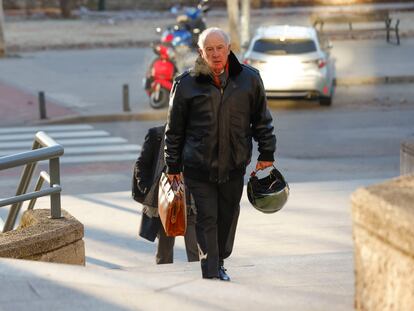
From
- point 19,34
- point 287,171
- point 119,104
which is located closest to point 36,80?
point 119,104

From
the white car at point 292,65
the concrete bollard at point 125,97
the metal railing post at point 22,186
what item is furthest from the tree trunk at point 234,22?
the metal railing post at point 22,186

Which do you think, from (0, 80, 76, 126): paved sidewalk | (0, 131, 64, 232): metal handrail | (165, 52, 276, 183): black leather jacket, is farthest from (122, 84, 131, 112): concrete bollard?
(165, 52, 276, 183): black leather jacket

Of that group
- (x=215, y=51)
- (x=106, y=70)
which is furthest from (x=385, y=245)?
(x=106, y=70)

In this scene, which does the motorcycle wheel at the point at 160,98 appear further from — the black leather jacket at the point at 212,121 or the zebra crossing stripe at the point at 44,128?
the black leather jacket at the point at 212,121

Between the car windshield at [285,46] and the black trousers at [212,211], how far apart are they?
13579mm

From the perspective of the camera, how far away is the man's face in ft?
21.0

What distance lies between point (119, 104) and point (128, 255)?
11.8m

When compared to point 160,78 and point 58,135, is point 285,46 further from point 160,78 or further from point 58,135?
point 58,135

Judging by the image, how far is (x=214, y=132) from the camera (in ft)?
21.3

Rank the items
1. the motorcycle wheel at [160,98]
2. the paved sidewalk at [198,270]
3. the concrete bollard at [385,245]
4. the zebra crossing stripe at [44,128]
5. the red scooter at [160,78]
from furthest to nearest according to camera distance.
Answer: the motorcycle wheel at [160,98], the red scooter at [160,78], the zebra crossing stripe at [44,128], the paved sidewalk at [198,270], the concrete bollard at [385,245]

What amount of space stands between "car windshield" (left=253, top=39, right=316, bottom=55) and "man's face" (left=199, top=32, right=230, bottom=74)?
13.8m

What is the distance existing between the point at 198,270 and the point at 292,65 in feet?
42.5

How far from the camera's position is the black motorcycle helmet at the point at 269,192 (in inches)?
275

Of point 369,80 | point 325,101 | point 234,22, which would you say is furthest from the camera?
point 234,22
